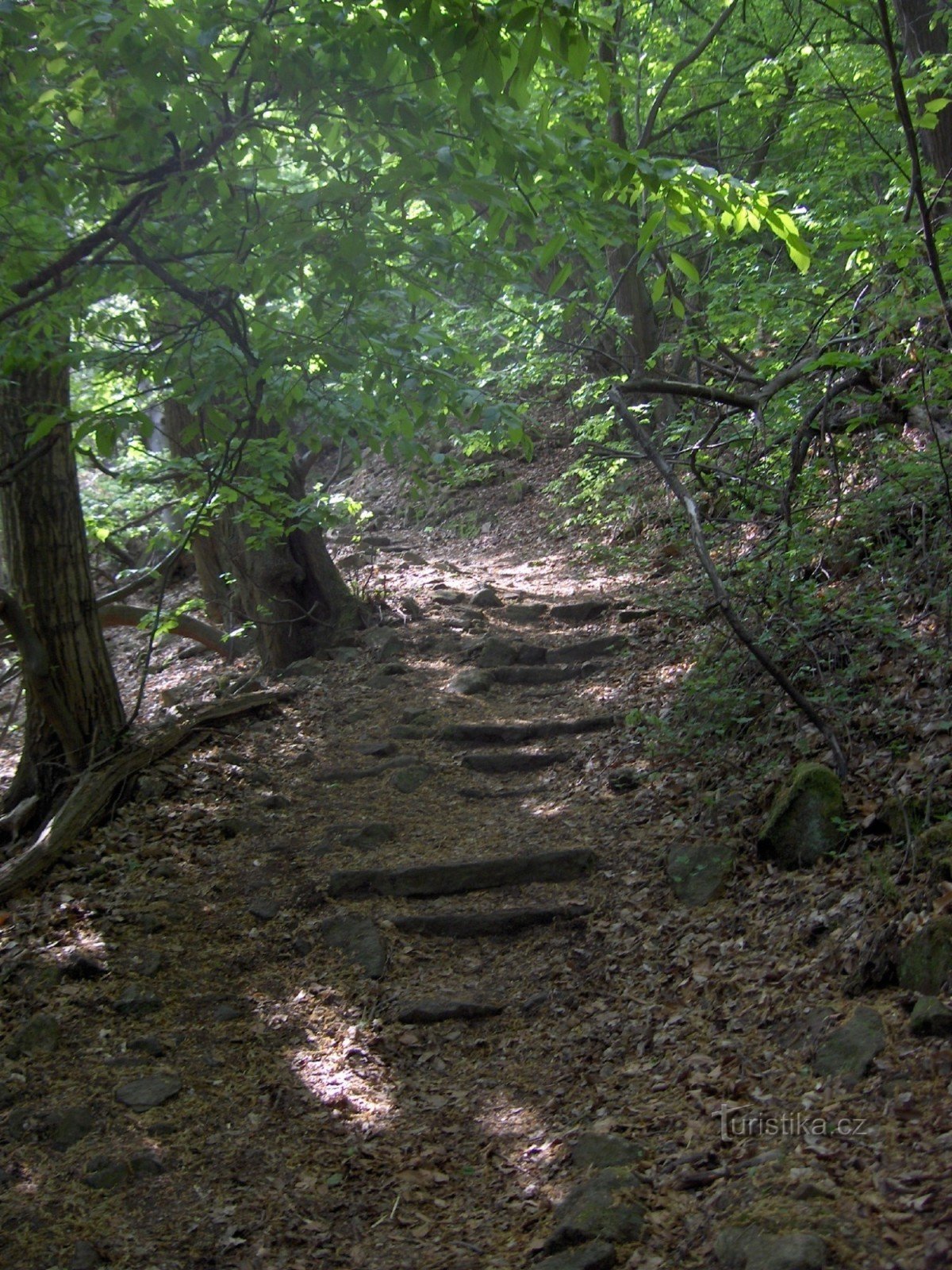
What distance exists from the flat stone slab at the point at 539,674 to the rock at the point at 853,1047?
528 cm

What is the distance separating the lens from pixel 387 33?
3.36 meters

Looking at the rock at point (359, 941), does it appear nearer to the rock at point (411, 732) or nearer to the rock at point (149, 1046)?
the rock at point (149, 1046)

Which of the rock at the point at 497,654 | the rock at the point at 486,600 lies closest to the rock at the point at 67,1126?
the rock at the point at 497,654

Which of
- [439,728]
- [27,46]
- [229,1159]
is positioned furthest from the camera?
[439,728]

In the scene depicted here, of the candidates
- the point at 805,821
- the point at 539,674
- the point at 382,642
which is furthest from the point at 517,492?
the point at 805,821

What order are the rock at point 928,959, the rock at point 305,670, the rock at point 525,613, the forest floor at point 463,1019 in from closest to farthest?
the forest floor at point 463,1019 < the rock at point 928,959 < the rock at point 305,670 < the rock at point 525,613

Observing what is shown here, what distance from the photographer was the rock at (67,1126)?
3.76 m

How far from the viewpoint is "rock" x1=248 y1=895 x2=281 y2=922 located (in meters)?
5.42

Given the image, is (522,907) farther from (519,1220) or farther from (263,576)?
(263,576)

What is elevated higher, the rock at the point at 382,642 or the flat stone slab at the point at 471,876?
the rock at the point at 382,642

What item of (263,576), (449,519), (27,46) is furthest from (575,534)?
(27,46)

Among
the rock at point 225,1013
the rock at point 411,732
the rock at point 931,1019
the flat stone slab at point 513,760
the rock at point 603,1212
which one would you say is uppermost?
the rock at point 411,732

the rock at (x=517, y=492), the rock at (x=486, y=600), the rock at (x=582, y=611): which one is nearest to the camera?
the rock at (x=582, y=611)

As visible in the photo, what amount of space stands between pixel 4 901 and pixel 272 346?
10.8 feet
